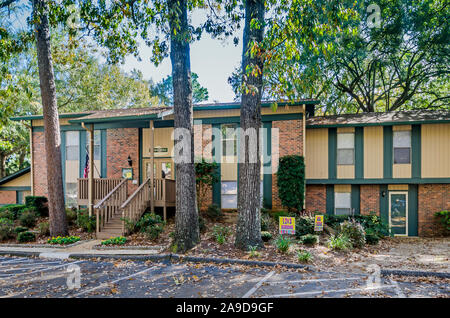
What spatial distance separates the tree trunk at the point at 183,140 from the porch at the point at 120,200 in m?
3.08

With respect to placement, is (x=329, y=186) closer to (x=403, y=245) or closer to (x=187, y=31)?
(x=403, y=245)

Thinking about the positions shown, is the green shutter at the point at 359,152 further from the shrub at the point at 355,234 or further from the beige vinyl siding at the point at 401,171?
the shrub at the point at 355,234

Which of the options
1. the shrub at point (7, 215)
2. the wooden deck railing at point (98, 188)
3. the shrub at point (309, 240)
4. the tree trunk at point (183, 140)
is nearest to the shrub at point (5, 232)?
the wooden deck railing at point (98, 188)

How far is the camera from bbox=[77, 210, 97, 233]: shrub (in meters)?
12.5

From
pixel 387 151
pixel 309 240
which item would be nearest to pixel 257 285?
pixel 309 240

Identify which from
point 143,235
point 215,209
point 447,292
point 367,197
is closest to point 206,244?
point 143,235

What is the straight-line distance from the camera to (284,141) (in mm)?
14445

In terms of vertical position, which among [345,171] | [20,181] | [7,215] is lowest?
[7,215]

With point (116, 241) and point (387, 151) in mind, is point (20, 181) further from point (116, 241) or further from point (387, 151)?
point (387, 151)

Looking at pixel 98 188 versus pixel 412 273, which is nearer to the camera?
pixel 412 273

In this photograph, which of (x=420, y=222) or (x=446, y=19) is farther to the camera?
(x=446, y=19)

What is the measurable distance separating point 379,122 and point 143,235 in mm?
10973

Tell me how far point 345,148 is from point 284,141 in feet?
10.3

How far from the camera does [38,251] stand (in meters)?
10.1
